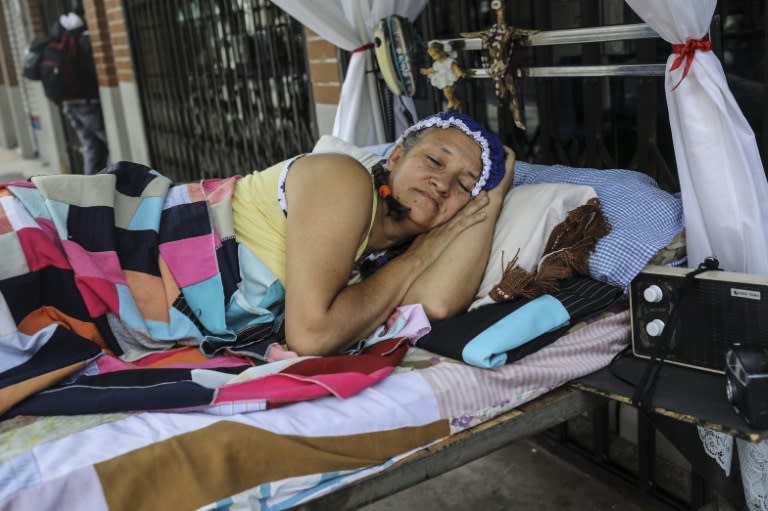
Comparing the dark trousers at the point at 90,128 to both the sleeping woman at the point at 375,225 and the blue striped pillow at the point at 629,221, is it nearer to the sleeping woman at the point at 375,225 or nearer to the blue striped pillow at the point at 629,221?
the sleeping woman at the point at 375,225

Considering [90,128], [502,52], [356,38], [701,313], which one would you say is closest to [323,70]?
[356,38]

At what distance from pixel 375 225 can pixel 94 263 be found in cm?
81

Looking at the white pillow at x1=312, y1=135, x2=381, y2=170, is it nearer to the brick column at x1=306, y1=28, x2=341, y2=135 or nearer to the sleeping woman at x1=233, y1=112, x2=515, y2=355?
the sleeping woman at x1=233, y1=112, x2=515, y2=355

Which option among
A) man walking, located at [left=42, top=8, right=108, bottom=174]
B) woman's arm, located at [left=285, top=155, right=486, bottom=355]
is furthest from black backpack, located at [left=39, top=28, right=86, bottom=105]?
woman's arm, located at [left=285, top=155, right=486, bottom=355]

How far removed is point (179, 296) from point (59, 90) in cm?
586

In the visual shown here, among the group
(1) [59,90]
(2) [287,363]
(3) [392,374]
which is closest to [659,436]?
(3) [392,374]

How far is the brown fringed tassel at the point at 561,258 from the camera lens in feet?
6.67

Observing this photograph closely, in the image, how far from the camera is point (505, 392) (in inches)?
71.0

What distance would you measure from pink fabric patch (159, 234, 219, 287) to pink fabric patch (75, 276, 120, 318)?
0.18 meters

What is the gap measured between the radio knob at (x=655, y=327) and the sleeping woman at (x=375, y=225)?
0.49 metres

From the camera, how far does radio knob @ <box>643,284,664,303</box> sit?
1.88 meters

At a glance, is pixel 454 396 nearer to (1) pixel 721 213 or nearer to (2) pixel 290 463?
(2) pixel 290 463

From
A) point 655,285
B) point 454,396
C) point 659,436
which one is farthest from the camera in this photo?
point 659,436

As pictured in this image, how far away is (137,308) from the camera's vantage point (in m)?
2.05
